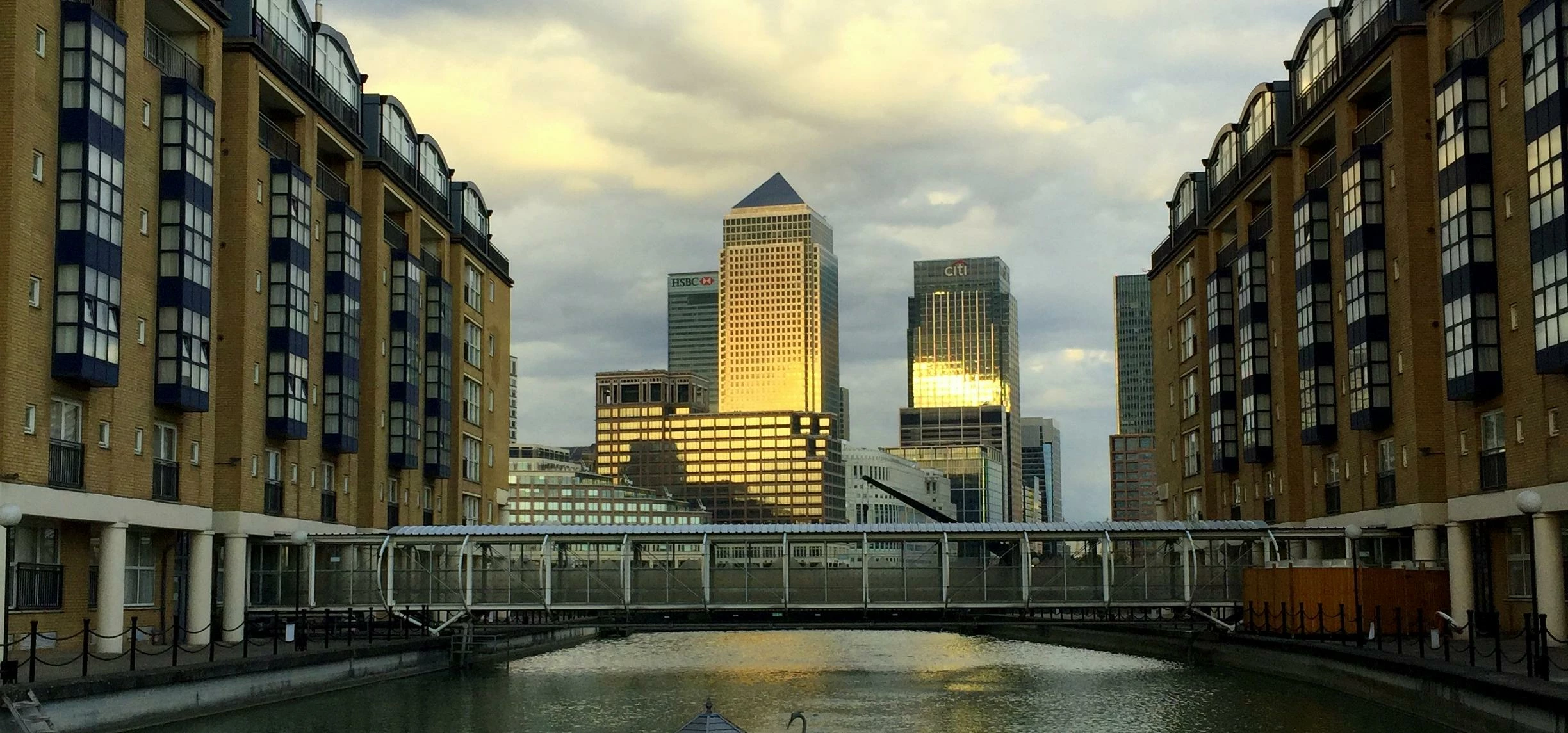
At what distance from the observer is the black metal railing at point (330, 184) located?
7400cm

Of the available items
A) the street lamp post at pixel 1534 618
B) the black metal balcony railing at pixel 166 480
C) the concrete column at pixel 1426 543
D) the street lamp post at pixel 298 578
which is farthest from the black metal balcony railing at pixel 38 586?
the concrete column at pixel 1426 543

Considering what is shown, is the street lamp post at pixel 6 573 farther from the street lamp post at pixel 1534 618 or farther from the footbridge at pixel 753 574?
the street lamp post at pixel 1534 618

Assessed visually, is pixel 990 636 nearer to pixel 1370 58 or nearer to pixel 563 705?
pixel 1370 58

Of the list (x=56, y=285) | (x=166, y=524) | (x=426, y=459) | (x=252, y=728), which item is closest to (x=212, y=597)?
(x=166, y=524)

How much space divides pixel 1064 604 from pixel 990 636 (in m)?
49.5

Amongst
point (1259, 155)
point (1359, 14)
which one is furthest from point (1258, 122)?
point (1359, 14)

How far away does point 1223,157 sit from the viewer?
307 ft

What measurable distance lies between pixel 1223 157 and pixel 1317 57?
1889 cm

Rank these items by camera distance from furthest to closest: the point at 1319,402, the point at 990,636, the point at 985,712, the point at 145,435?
the point at 990,636, the point at 1319,402, the point at 145,435, the point at 985,712

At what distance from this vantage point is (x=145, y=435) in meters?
53.9

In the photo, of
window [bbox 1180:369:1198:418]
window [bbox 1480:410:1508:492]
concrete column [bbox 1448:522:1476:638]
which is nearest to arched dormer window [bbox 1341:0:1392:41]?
window [bbox 1480:410:1508:492]

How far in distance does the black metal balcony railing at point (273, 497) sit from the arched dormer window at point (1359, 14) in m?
47.6

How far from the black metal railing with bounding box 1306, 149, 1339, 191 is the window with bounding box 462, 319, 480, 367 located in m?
48.7

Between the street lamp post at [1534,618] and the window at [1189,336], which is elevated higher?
the window at [1189,336]
